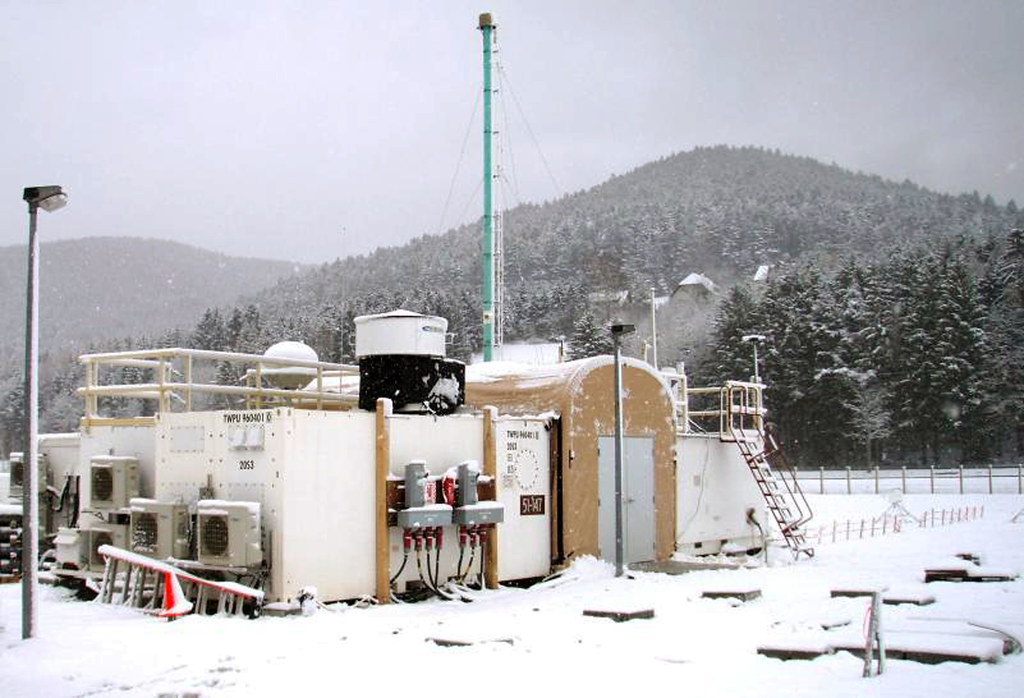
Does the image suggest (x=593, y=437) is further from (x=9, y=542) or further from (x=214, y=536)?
(x=9, y=542)

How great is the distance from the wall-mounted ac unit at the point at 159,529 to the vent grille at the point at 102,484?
102 centimetres

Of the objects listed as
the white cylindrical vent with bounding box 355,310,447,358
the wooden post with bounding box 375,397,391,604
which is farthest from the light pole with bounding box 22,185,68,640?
the white cylindrical vent with bounding box 355,310,447,358

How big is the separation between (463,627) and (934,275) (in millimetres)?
60802

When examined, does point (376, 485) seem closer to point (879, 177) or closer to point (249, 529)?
point (249, 529)

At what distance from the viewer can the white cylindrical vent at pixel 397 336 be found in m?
15.8

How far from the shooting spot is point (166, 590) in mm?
12133

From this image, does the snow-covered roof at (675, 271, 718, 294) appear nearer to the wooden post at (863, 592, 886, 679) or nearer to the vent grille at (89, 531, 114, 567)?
the vent grille at (89, 531, 114, 567)

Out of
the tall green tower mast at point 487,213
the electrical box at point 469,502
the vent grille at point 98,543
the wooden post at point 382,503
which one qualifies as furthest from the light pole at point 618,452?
the tall green tower mast at point 487,213

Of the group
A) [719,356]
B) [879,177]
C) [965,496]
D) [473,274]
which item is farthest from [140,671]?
[879,177]

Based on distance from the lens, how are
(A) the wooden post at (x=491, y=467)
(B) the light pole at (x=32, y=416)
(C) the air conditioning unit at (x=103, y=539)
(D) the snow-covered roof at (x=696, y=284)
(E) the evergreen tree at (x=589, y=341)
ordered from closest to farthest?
(B) the light pole at (x=32, y=416) < (C) the air conditioning unit at (x=103, y=539) < (A) the wooden post at (x=491, y=467) < (E) the evergreen tree at (x=589, y=341) < (D) the snow-covered roof at (x=696, y=284)

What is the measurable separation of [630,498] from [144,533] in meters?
8.33

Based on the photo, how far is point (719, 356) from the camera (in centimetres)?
6912

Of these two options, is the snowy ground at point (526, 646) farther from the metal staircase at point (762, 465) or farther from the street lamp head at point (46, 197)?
the metal staircase at point (762, 465)

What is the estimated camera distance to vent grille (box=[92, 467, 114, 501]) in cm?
1492
